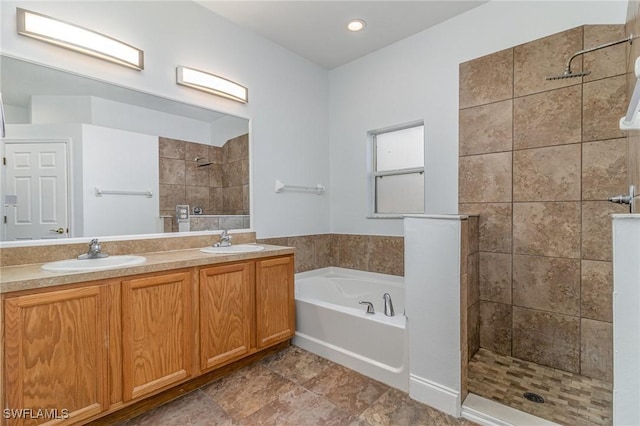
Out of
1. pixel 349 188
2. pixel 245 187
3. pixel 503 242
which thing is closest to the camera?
pixel 503 242

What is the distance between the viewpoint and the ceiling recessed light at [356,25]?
2.44 meters

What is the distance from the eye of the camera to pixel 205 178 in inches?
94.0

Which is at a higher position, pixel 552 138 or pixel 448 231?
pixel 552 138

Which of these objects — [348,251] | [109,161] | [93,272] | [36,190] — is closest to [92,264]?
[93,272]

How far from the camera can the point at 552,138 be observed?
6.48 feet

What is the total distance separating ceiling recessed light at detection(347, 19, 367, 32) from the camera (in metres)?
2.44

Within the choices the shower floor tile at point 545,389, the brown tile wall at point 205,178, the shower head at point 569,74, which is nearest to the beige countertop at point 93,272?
the brown tile wall at point 205,178

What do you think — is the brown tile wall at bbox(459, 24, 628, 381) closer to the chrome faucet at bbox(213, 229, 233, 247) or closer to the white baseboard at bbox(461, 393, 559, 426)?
the white baseboard at bbox(461, 393, 559, 426)

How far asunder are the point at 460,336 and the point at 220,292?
141 centimetres

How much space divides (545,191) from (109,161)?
2.90 metres

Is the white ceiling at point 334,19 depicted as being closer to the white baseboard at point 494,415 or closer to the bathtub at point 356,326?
the bathtub at point 356,326

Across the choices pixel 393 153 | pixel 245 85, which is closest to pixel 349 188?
pixel 393 153

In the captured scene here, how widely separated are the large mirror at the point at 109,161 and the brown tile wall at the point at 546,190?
1.95m

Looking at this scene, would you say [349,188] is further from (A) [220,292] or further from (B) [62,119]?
(B) [62,119]
